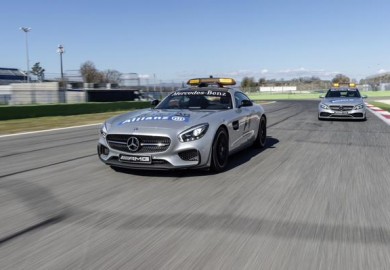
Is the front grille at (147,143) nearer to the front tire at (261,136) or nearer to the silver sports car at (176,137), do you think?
the silver sports car at (176,137)

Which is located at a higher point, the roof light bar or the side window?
the roof light bar

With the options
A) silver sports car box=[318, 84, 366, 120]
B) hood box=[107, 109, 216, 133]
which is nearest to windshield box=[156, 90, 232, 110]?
hood box=[107, 109, 216, 133]

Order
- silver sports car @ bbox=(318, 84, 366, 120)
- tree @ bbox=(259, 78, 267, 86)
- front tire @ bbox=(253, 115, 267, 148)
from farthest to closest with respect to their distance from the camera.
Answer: tree @ bbox=(259, 78, 267, 86) < silver sports car @ bbox=(318, 84, 366, 120) < front tire @ bbox=(253, 115, 267, 148)

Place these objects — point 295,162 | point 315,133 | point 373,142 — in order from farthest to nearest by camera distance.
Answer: point 315,133 < point 373,142 < point 295,162

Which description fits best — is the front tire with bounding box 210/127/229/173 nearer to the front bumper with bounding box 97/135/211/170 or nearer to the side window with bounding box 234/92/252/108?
the front bumper with bounding box 97/135/211/170

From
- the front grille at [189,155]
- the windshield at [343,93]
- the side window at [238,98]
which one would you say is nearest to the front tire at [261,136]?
the side window at [238,98]

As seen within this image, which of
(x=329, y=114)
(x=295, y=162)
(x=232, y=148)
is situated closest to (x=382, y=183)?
(x=295, y=162)

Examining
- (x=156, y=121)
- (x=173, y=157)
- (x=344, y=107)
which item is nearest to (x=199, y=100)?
(x=156, y=121)

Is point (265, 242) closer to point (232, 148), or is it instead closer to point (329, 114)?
point (232, 148)

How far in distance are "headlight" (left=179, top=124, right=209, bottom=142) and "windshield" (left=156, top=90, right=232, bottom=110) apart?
137 cm

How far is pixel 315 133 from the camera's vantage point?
1270 cm

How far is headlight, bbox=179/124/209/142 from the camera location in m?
6.10

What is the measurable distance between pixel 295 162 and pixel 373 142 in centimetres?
391

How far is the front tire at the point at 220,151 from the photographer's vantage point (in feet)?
21.1
